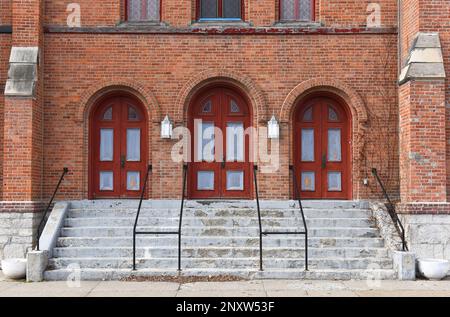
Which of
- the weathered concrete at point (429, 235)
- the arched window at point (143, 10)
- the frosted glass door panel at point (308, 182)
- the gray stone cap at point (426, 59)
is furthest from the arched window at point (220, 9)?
the weathered concrete at point (429, 235)

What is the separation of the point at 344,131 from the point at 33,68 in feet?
22.9

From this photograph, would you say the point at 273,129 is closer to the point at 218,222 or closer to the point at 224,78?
the point at 224,78

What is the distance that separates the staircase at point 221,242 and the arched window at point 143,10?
166 inches

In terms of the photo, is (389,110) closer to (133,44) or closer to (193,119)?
(193,119)

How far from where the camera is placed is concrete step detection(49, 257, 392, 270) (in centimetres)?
1143

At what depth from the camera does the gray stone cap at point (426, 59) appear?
41.1ft

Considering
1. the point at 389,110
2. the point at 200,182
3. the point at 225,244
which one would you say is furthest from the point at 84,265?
the point at 389,110

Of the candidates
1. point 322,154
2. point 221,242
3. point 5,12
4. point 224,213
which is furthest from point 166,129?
point 5,12

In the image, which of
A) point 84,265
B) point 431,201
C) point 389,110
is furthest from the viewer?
point 389,110

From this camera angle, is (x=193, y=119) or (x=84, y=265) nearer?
(x=84, y=265)

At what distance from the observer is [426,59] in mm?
12602

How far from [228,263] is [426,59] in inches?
226

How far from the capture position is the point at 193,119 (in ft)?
46.6

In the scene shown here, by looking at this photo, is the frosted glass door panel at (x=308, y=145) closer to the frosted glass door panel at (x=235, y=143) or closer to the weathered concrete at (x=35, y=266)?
the frosted glass door panel at (x=235, y=143)
